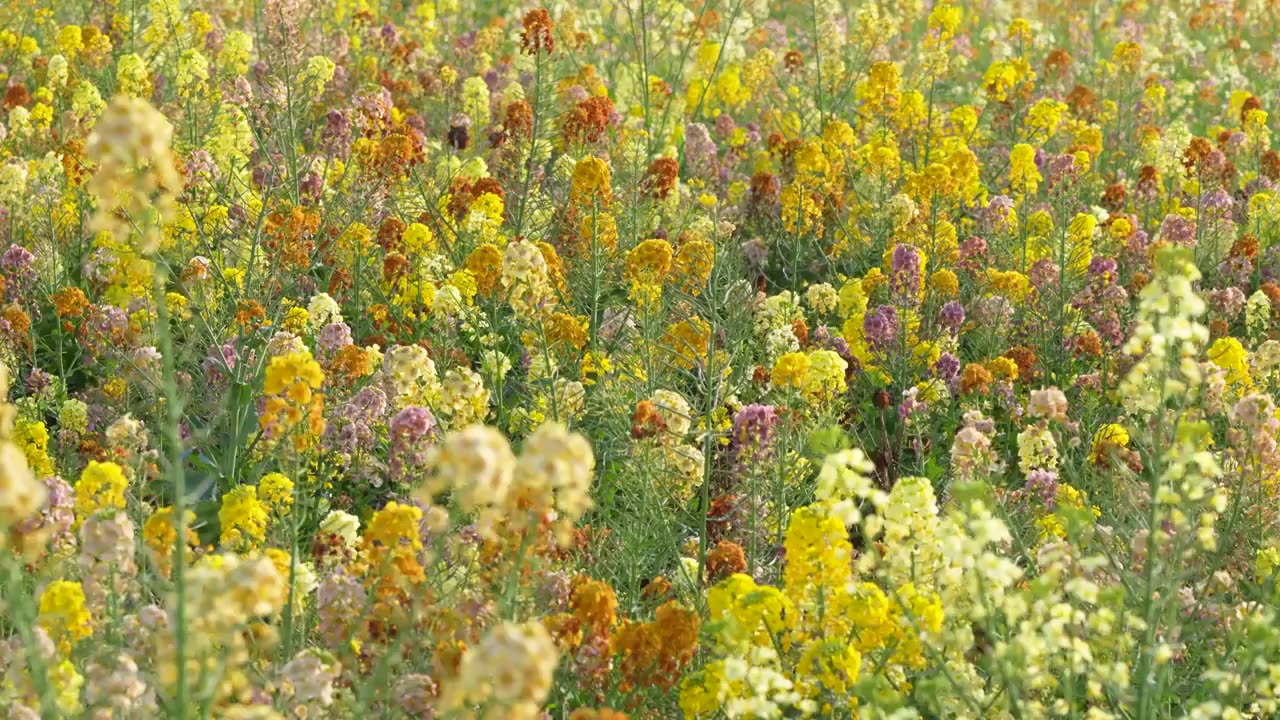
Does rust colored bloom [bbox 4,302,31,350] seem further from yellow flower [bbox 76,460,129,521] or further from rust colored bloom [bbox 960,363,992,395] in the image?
rust colored bloom [bbox 960,363,992,395]

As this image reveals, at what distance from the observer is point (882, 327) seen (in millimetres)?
6102

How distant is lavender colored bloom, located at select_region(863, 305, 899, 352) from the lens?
610cm

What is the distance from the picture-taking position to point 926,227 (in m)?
6.92

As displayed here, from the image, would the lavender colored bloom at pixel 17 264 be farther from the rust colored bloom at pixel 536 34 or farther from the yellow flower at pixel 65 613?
the yellow flower at pixel 65 613

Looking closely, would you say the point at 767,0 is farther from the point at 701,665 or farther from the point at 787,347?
the point at 701,665

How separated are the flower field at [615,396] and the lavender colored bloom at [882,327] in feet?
0.05

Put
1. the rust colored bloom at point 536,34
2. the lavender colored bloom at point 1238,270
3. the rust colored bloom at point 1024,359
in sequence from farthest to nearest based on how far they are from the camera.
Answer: the lavender colored bloom at point 1238,270
the rust colored bloom at point 536,34
the rust colored bloom at point 1024,359

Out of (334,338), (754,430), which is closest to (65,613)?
(754,430)

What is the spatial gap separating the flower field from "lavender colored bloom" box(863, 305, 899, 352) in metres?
0.02

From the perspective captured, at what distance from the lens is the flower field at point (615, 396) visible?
3.09 meters

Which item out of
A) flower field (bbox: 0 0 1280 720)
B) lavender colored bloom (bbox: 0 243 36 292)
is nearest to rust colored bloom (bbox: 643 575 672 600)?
flower field (bbox: 0 0 1280 720)

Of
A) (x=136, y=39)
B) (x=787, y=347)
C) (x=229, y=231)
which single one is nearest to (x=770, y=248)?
(x=787, y=347)

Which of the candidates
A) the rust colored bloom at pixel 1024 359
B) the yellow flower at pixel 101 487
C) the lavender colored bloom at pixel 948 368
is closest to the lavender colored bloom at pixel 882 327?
the lavender colored bloom at pixel 948 368

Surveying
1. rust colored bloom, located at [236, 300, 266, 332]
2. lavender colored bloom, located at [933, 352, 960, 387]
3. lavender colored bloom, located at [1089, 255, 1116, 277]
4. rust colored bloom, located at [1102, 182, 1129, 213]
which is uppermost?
rust colored bloom, located at [1102, 182, 1129, 213]
